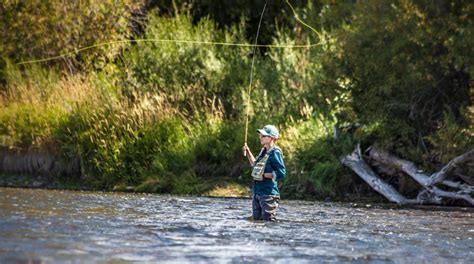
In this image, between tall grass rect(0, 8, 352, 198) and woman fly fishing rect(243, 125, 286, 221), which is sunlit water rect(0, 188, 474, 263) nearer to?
woman fly fishing rect(243, 125, 286, 221)

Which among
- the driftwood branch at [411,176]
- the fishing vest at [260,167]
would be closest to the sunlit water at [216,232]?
the driftwood branch at [411,176]

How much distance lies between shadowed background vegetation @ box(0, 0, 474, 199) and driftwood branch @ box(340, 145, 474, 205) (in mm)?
277

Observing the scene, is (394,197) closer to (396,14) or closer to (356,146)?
(356,146)

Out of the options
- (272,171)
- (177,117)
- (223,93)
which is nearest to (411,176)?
(272,171)

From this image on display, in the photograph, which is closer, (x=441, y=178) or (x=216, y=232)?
(x=216, y=232)

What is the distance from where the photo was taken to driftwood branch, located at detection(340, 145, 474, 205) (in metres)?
18.2

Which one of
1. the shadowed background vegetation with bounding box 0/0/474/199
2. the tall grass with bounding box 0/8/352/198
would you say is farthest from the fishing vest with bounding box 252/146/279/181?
the tall grass with bounding box 0/8/352/198

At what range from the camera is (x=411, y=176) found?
19141 millimetres

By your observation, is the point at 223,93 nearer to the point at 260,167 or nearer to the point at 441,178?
the point at 441,178

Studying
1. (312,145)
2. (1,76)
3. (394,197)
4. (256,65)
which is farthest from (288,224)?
(1,76)

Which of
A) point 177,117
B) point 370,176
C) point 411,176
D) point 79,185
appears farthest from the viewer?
point 177,117

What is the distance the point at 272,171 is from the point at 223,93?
9.38m

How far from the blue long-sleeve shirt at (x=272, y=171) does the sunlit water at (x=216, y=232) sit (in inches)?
18.0

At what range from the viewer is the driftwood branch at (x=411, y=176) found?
18.2 meters
